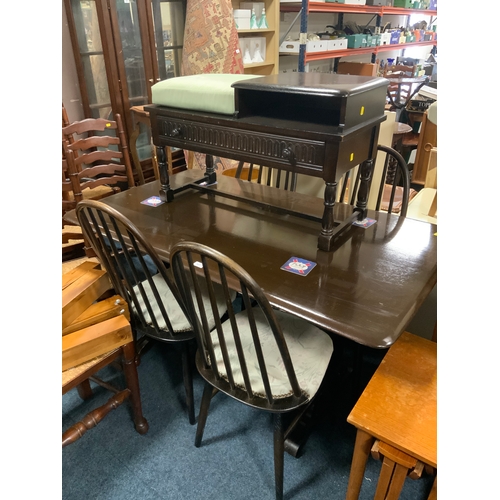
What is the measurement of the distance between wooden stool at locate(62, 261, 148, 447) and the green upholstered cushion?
26.7 inches

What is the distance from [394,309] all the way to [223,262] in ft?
1.52

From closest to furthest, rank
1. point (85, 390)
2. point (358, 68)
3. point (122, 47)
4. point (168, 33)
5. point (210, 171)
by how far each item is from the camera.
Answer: point (85, 390) < point (210, 171) < point (122, 47) < point (168, 33) < point (358, 68)

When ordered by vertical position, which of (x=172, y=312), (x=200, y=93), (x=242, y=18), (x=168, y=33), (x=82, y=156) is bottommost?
(x=172, y=312)

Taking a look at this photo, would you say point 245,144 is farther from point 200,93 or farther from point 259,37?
point 259,37

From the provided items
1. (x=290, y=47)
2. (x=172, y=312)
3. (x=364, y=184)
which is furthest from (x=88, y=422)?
(x=290, y=47)

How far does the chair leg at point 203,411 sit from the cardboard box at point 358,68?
4.32 meters

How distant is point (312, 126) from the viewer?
1.23 meters

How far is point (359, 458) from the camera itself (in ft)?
3.39

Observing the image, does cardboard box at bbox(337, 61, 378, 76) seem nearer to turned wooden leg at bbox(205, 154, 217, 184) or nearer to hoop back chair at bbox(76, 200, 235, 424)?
turned wooden leg at bbox(205, 154, 217, 184)

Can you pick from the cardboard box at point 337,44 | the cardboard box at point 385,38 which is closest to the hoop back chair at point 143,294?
the cardboard box at point 337,44

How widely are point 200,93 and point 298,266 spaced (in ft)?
2.30

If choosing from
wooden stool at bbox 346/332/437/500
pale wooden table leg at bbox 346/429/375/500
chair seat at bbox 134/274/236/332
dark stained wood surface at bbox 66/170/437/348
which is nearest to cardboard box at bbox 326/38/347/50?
dark stained wood surface at bbox 66/170/437/348

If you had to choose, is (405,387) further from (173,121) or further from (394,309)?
(173,121)

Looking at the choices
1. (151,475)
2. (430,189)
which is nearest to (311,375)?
(151,475)
